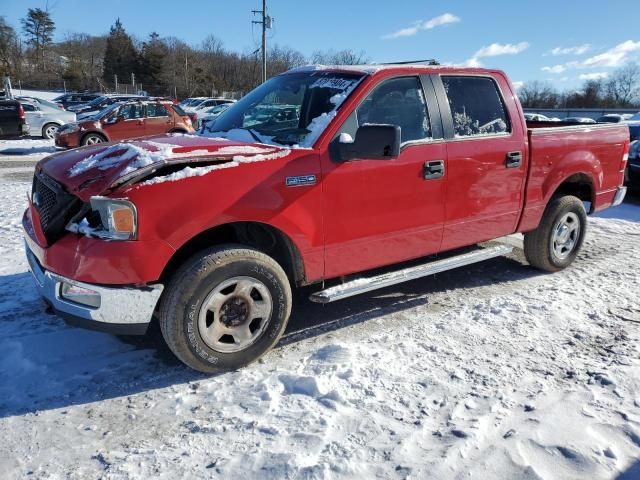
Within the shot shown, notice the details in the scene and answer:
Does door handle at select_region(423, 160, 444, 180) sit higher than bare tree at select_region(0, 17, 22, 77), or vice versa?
bare tree at select_region(0, 17, 22, 77)

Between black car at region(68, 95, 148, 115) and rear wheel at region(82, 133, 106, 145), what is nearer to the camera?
rear wheel at region(82, 133, 106, 145)

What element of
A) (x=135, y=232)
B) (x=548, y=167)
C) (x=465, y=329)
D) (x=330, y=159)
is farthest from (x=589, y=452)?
(x=548, y=167)

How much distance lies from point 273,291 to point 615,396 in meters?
2.20

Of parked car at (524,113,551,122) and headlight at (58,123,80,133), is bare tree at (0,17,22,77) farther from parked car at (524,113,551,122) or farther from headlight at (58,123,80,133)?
parked car at (524,113,551,122)

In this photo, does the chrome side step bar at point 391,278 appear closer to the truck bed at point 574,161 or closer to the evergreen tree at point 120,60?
the truck bed at point 574,161

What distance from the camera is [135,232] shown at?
9.38ft

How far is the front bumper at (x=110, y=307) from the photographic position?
9.58 feet

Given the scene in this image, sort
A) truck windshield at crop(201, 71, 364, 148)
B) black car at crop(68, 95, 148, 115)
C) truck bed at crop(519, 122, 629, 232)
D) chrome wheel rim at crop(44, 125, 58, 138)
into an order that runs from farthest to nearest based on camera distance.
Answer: black car at crop(68, 95, 148, 115)
chrome wheel rim at crop(44, 125, 58, 138)
truck bed at crop(519, 122, 629, 232)
truck windshield at crop(201, 71, 364, 148)

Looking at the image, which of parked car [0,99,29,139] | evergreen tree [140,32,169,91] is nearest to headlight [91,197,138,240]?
parked car [0,99,29,139]

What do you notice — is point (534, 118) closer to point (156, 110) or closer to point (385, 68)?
point (385, 68)

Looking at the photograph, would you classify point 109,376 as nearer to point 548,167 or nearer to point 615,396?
point 615,396

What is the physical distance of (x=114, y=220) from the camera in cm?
283

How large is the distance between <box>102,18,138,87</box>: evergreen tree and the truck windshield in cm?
7747

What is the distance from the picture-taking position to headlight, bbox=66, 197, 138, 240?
2814mm
